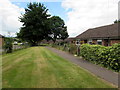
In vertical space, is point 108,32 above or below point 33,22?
below

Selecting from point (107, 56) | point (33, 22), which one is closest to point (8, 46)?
point (107, 56)

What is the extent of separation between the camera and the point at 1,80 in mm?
3691

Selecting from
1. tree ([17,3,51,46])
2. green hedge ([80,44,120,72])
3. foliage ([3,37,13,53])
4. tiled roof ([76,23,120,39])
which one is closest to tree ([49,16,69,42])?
tree ([17,3,51,46])

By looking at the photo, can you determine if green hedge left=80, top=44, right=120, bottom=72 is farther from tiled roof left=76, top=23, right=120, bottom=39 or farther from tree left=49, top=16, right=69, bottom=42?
tree left=49, top=16, right=69, bottom=42

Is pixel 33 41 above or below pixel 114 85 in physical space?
above

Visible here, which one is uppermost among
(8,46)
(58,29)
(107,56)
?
(58,29)

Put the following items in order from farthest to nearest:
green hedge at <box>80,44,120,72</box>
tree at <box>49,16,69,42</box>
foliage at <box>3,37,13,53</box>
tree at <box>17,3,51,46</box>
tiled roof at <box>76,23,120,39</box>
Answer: tree at <box>49,16,69,42</box>
tree at <box>17,3,51,46</box>
tiled roof at <box>76,23,120,39</box>
foliage at <box>3,37,13,53</box>
green hedge at <box>80,44,120,72</box>

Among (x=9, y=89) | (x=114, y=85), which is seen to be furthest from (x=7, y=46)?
(x=114, y=85)

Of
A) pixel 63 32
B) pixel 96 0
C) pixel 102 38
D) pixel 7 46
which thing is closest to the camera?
pixel 96 0

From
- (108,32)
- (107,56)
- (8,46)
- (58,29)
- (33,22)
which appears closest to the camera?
(107,56)

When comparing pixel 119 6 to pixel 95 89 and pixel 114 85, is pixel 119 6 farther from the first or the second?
pixel 95 89

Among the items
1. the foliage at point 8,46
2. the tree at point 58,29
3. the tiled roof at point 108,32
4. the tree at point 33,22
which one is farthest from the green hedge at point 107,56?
the tree at point 58,29

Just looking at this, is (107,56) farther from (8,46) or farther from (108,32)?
(8,46)

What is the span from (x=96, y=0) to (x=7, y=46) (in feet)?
42.3
